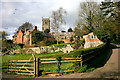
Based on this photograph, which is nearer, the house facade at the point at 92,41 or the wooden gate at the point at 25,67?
the wooden gate at the point at 25,67

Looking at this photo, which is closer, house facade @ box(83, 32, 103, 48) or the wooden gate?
the wooden gate

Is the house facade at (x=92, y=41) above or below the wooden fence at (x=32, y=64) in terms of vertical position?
above

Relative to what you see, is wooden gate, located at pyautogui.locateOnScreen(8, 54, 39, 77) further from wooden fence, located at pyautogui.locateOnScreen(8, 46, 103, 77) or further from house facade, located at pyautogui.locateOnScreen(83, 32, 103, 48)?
house facade, located at pyautogui.locateOnScreen(83, 32, 103, 48)

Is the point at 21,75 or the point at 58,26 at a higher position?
the point at 58,26

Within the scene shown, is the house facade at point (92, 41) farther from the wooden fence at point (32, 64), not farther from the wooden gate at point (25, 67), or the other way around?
the wooden gate at point (25, 67)

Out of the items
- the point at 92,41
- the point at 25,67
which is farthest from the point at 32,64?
the point at 92,41

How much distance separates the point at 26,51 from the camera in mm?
29109

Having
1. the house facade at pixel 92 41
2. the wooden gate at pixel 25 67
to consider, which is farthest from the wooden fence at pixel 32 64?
the house facade at pixel 92 41

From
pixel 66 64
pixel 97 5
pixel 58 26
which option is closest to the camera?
pixel 66 64

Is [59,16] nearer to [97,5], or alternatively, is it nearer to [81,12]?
[81,12]

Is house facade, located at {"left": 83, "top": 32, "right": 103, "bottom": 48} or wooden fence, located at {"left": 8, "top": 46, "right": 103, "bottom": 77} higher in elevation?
house facade, located at {"left": 83, "top": 32, "right": 103, "bottom": 48}

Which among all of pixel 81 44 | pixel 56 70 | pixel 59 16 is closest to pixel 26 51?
pixel 81 44

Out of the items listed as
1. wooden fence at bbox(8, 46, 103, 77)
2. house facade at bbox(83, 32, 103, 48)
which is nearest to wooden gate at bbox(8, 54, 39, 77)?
wooden fence at bbox(8, 46, 103, 77)

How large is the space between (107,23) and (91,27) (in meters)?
4.69
